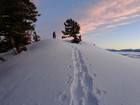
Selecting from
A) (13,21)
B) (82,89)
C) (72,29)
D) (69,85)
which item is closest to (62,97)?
(82,89)

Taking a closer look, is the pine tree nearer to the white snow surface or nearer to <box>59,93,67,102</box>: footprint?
the white snow surface

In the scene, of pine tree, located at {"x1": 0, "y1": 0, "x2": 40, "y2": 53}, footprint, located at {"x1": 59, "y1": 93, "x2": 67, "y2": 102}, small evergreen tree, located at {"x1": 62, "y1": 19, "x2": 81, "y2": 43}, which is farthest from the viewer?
small evergreen tree, located at {"x1": 62, "y1": 19, "x2": 81, "y2": 43}

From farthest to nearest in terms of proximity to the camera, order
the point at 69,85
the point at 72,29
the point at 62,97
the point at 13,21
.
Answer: the point at 72,29
the point at 13,21
the point at 69,85
the point at 62,97

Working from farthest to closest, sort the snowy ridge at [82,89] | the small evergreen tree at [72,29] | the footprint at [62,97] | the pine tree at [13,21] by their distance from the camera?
the small evergreen tree at [72,29] → the pine tree at [13,21] → the footprint at [62,97] → the snowy ridge at [82,89]

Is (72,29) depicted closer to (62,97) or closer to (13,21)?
(13,21)

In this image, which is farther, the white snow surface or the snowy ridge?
the white snow surface

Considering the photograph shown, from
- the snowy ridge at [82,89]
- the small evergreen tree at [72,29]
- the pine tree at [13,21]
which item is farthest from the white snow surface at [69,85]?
the small evergreen tree at [72,29]

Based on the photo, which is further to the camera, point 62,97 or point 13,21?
point 13,21

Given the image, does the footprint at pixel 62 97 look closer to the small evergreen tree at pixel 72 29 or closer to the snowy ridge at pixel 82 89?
the snowy ridge at pixel 82 89

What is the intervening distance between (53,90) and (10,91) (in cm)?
245

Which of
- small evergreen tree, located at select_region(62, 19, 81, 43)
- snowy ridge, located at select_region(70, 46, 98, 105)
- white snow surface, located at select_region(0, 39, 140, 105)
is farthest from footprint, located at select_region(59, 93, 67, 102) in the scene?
small evergreen tree, located at select_region(62, 19, 81, 43)

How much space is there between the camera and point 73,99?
8820mm

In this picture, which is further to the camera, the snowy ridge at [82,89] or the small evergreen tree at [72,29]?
the small evergreen tree at [72,29]

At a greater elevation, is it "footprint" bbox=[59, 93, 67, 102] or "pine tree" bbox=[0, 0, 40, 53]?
"pine tree" bbox=[0, 0, 40, 53]
